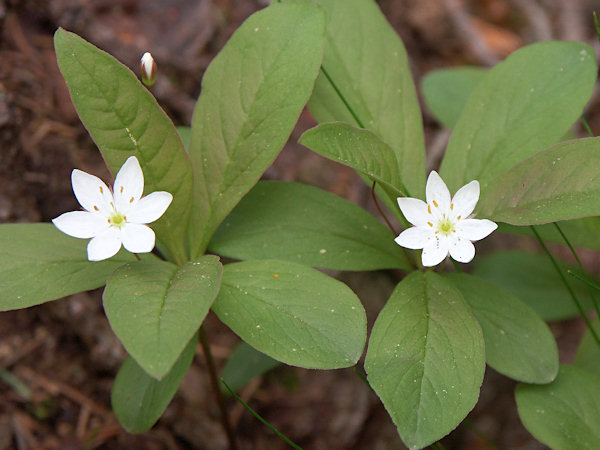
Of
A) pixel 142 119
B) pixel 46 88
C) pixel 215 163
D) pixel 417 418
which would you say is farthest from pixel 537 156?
pixel 46 88

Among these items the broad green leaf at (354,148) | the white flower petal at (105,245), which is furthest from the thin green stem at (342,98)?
the white flower petal at (105,245)

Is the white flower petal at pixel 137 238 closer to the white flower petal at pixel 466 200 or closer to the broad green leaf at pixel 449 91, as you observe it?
the white flower petal at pixel 466 200

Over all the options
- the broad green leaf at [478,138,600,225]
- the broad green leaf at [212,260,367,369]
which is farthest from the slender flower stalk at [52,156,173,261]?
the broad green leaf at [478,138,600,225]

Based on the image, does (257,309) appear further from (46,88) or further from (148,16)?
(148,16)

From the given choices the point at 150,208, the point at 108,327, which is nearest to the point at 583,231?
the point at 150,208

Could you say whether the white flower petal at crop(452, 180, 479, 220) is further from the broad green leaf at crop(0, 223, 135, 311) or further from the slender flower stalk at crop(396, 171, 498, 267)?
the broad green leaf at crop(0, 223, 135, 311)

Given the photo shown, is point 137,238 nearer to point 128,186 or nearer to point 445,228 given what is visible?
point 128,186
